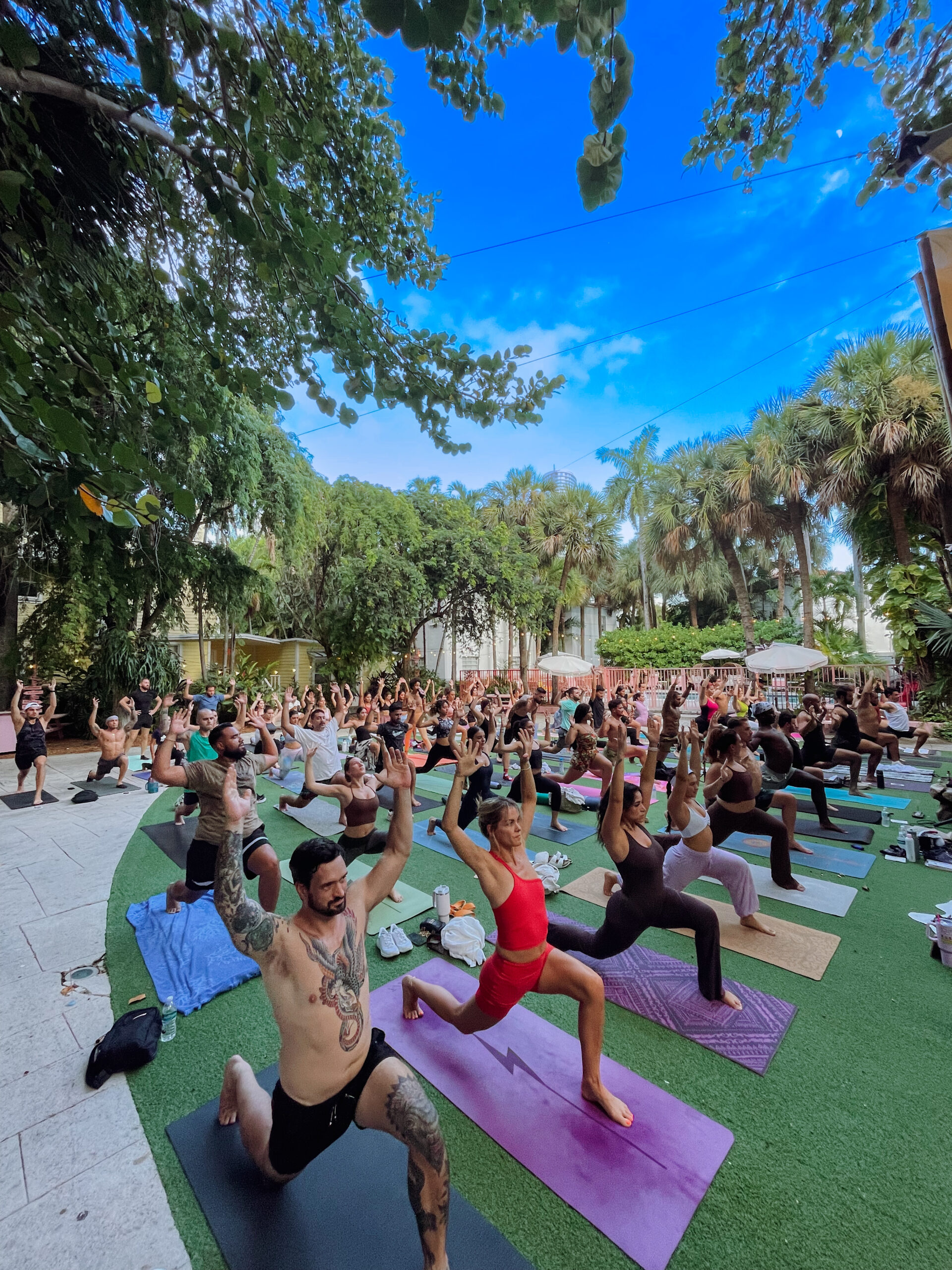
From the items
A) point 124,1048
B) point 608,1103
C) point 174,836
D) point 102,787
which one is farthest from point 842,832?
point 102,787

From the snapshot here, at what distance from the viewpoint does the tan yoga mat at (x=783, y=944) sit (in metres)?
3.99

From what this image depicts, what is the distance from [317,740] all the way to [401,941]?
119 inches

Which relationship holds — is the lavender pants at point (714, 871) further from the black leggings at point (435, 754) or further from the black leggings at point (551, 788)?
the black leggings at point (435, 754)

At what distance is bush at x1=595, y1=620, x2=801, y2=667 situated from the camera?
84.0 feet

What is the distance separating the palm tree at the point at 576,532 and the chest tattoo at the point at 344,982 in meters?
24.0

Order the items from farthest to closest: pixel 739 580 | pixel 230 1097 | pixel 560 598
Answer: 1. pixel 560 598
2. pixel 739 580
3. pixel 230 1097

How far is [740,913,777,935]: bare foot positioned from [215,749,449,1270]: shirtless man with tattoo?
3.56m

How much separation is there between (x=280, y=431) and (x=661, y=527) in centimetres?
1783

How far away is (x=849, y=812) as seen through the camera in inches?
301

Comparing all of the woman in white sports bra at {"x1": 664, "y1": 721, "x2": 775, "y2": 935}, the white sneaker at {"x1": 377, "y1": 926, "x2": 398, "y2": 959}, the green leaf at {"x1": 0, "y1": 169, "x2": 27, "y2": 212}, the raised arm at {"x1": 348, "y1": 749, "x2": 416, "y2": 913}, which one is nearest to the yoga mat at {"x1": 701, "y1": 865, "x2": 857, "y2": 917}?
the woman in white sports bra at {"x1": 664, "y1": 721, "x2": 775, "y2": 935}

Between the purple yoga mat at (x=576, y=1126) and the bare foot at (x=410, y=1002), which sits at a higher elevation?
the bare foot at (x=410, y=1002)

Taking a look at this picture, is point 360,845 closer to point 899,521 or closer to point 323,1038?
point 323,1038

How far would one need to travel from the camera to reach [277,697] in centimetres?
1792

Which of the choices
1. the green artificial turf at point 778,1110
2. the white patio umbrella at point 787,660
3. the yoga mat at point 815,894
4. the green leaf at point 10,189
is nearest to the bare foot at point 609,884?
the green artificial turf at point 778,1110
